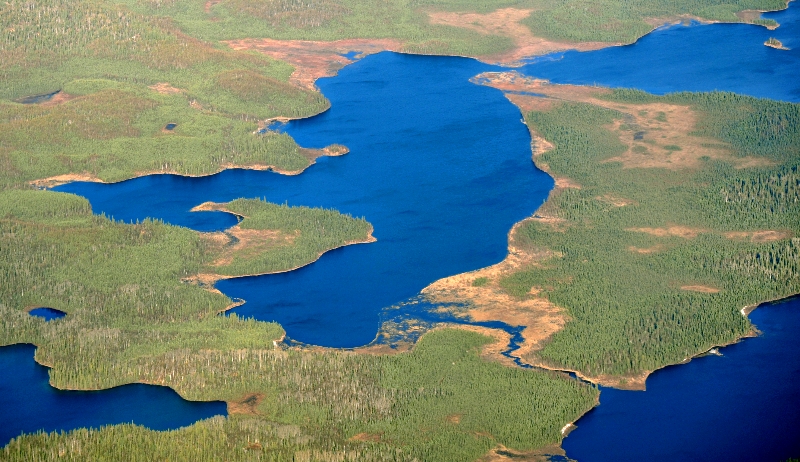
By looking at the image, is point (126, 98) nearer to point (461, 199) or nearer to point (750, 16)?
point (461, 199)

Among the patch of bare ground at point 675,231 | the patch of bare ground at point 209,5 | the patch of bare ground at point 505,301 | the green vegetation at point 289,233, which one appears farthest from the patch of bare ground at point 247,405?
the patch of bare ground at point 209,5

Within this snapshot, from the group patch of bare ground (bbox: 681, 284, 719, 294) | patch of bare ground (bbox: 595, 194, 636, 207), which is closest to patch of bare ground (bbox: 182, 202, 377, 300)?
patch of bare ground (bbox: 595, 194, 636, 207)

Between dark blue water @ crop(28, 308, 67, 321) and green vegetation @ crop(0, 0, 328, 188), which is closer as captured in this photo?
dark blue water @ crop(28, 308, 67, 321)

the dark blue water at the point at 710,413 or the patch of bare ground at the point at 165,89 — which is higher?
the patch of bare ground at the point at 165,89

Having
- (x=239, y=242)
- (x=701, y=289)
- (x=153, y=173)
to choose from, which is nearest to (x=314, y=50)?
(x=153, y=173)

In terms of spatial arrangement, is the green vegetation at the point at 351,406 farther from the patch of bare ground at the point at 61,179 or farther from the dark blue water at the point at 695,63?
the dark blue water at the point at 695,63

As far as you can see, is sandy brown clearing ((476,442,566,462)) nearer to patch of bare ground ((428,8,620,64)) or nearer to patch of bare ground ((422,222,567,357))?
patch of bare ground ((422,222,567,357))

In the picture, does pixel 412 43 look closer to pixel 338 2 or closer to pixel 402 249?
pixel 338 2
